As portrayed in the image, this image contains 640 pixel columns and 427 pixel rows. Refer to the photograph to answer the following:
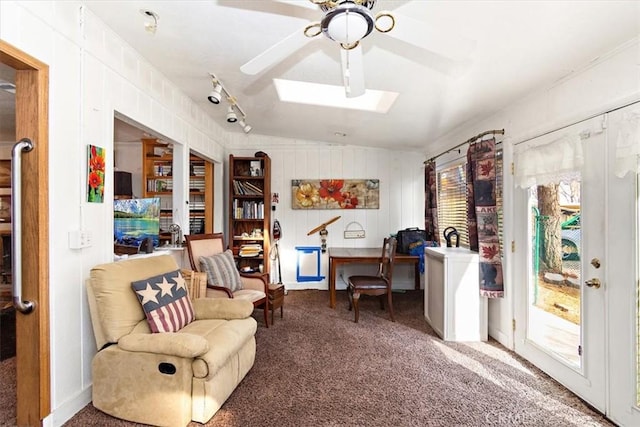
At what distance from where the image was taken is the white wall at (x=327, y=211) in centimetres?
504

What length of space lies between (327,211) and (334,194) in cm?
29

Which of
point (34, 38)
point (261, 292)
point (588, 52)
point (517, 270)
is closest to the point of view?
point (34, 38)

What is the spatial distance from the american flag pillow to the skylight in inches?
83.9

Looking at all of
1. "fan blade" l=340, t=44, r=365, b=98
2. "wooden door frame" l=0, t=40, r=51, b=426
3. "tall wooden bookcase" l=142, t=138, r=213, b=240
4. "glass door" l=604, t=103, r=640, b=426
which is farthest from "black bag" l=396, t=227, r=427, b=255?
"wooden door frame" l=0, t=40, r=51, b=426

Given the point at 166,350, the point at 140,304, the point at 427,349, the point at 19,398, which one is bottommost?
the point at 427,349

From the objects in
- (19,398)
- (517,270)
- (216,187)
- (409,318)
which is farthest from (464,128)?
(19,398)

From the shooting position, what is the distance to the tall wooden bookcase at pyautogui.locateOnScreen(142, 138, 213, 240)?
176 inches

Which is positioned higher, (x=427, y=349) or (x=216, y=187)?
(x=216, y=187)

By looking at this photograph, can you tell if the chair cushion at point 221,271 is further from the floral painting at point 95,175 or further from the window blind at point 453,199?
the window blind at point 453,199

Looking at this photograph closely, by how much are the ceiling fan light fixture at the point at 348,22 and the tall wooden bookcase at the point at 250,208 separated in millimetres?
3407

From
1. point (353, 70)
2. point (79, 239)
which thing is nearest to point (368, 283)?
point (353, 70)

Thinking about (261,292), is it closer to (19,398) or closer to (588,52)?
(19,398)

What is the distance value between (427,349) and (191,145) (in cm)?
322

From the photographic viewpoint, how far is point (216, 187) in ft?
15.2
